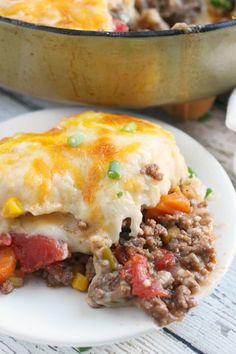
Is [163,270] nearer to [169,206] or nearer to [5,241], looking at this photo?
[169,206]

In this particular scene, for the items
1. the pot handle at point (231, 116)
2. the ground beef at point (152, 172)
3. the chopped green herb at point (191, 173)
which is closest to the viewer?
the ground beef at point (152, 172)

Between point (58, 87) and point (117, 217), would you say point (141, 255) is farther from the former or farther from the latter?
point (58, 87)

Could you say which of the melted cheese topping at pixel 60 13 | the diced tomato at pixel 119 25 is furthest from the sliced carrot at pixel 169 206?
the diced tomato at pixel 119 25

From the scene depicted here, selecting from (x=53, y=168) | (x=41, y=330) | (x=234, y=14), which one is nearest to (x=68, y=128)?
(x=53, y=168)

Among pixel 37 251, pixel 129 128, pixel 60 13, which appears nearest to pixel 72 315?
pixel 37 251

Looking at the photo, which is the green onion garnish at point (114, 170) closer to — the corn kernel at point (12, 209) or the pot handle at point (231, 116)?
the corn kernel at point (12, 209)

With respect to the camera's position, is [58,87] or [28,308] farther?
[58,87]
